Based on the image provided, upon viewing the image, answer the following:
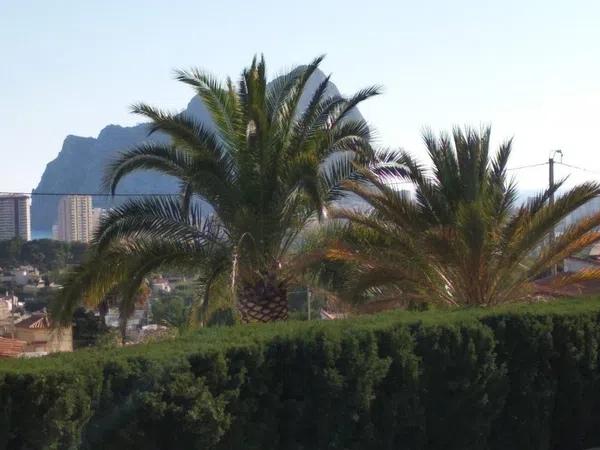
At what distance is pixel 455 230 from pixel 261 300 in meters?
3.08

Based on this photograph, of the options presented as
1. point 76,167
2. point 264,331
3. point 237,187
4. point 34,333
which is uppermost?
point 76,167

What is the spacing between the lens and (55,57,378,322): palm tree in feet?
41.0

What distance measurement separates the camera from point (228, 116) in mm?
12883

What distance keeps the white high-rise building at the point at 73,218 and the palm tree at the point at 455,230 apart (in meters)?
21.6

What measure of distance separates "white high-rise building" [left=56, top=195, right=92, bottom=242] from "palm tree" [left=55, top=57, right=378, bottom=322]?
66.5ft

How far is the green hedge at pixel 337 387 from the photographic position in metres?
5.57

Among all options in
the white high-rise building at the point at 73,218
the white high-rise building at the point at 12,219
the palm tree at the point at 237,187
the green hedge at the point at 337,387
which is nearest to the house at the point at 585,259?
the palm tree at the point at 237,187

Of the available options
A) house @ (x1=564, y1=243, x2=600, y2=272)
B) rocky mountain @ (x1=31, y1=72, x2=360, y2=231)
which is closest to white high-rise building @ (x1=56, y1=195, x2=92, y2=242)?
rocky mountain @ (x1=31, y1=72, x2=360, y2=231)

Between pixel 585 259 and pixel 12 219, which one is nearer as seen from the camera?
pixel 585 259

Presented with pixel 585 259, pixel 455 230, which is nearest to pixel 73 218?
pixel 585 259

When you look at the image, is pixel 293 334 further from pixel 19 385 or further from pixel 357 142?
pixel 357 142

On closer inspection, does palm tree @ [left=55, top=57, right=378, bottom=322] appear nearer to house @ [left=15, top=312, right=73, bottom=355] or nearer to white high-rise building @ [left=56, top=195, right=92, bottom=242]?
house @ [left=15, top=312, right=73, bottom=355]

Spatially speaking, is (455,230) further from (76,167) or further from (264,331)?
(76,167)

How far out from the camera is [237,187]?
41.6ft
